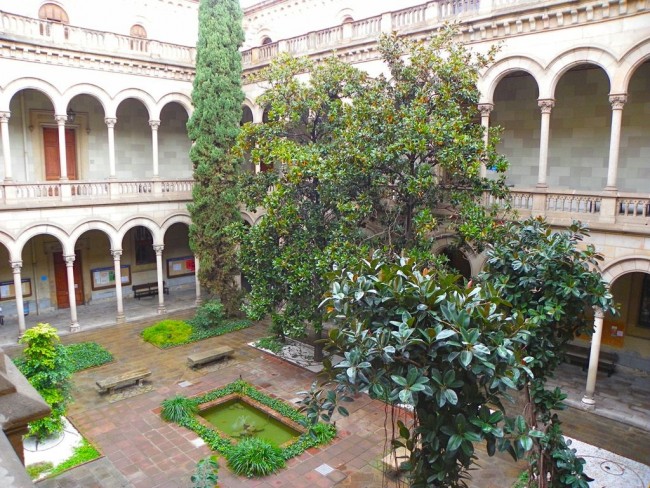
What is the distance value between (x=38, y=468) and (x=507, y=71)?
47.6 feet

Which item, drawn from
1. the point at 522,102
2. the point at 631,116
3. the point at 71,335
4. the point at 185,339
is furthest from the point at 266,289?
the point at 631,116

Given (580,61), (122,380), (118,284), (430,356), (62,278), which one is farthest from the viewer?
(62,278)

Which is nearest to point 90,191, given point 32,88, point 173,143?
point 32,88

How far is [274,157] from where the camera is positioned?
13.8 meters

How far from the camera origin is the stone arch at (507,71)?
13852 mm

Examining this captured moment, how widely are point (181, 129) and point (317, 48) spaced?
27.9 ft

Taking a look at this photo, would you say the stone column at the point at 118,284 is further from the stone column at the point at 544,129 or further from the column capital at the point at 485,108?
the stone column at the point at 544,129

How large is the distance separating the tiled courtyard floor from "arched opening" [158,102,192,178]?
9901 millimetres

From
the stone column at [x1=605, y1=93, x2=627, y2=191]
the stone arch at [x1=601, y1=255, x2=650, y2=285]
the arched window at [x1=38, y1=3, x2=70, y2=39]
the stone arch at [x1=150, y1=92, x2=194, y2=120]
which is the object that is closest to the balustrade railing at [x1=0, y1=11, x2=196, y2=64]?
the stone arch at [x1=150, y1=92, x2=194, y2=120]

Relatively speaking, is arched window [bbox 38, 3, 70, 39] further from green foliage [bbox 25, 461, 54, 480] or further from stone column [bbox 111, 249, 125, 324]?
green foliage [bbox 25, 461, 54, 480]

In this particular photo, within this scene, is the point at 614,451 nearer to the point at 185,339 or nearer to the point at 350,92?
the point at 350,92

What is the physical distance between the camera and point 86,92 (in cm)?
1892

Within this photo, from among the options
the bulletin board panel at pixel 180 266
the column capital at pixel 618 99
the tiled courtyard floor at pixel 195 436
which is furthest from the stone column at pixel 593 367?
the bulletin board panel at pixel 180 266

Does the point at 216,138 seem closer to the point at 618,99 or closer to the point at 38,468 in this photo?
the point at 38,468
